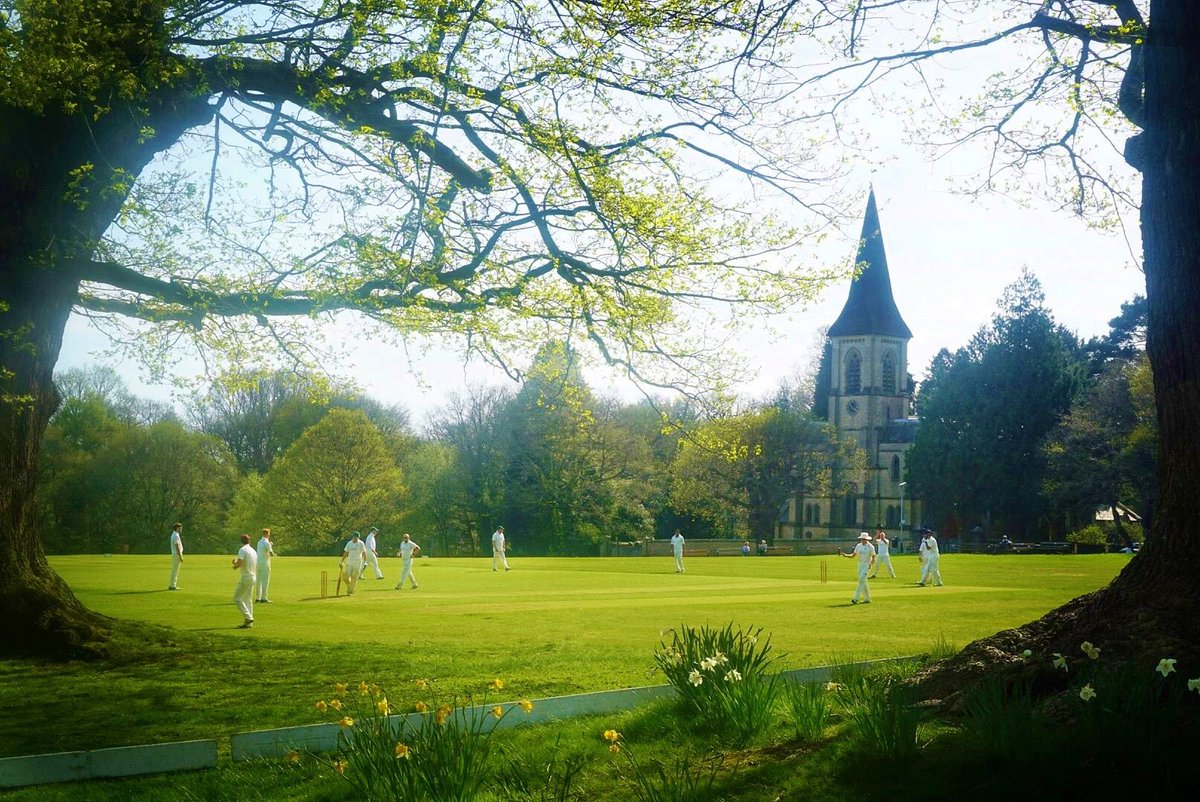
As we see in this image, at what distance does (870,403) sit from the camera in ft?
344

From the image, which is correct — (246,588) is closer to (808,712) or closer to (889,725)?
(808,712)

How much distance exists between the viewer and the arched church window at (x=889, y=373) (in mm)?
105375

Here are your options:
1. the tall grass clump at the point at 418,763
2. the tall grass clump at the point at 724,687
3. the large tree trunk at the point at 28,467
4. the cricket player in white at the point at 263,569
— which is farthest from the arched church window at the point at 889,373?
the tall grass clump at the point at 418,763

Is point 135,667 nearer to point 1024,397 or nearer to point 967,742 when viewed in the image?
point 967,742

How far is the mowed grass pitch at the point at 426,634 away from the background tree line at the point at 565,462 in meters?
26.9

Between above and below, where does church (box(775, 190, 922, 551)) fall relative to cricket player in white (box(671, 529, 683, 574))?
above

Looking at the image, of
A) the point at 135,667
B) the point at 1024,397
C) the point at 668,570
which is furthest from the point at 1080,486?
the point at 135,667

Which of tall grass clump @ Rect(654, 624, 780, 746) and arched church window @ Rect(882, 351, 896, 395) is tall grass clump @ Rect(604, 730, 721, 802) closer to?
tall grass clump @ Rect(654, 624, 780, 746)

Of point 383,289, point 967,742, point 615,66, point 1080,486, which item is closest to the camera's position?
point 967,742

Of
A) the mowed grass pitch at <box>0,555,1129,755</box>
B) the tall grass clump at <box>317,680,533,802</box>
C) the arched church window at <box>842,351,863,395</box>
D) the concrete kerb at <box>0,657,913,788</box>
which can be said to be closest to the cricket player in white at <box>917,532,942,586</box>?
the mowed grass pitch at <box>0,555,1129,755</box>

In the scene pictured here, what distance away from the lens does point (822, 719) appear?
7484 millimetres

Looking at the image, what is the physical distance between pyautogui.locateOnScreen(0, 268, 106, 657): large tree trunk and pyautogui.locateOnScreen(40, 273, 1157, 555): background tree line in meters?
44.0

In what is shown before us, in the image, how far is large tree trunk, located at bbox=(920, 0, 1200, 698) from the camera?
7.79 m

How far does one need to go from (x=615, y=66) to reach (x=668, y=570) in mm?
38301
